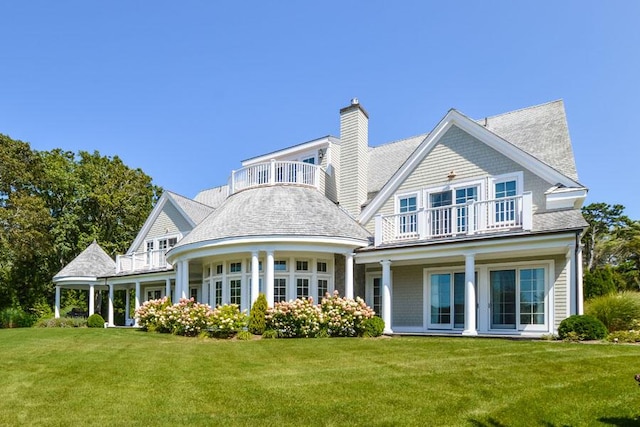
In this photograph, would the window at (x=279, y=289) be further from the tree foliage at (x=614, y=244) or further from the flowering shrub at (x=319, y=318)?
the tree foliage at (x=614, y=244)

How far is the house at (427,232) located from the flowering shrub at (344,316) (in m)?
1.08

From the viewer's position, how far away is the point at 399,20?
47.7 ft

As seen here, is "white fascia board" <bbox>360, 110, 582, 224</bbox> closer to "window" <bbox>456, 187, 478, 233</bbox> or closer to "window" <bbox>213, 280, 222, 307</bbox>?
"window" <bbox>456, 187, 478, 233</bbox>

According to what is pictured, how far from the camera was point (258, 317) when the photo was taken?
55.7 feet

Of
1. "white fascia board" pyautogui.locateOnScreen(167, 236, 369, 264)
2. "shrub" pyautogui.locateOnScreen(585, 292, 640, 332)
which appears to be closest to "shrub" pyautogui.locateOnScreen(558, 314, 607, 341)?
"shrub" pyautogui.locateOnScreen(585, 292, 640, 332)

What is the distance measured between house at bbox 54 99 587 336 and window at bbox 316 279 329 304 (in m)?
0.05

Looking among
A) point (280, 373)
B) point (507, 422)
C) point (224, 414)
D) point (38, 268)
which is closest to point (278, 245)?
point (280, 373)

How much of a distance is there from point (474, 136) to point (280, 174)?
7.54 meters

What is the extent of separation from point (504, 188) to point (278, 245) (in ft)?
24.9

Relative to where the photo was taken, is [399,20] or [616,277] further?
[616,277]

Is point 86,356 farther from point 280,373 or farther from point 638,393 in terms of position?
point 638,393

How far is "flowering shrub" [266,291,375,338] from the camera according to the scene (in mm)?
16594

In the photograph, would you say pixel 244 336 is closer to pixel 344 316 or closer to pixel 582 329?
pixel 344 316

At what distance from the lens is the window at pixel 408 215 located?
18.8m
